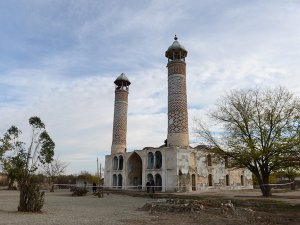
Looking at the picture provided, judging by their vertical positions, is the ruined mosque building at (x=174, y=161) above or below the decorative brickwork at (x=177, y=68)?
below

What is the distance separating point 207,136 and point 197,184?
11.0 meters

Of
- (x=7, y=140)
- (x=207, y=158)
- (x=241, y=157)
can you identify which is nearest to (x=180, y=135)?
(x=207, y=158)

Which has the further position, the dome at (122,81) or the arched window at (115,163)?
the dome at (122,81)

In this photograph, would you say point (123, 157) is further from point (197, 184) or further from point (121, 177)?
point (197, 184)

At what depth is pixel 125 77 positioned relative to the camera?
43.5 metres

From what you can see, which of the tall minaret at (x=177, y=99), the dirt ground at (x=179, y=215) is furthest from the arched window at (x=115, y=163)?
the dirt ground at (x=179, y=215)

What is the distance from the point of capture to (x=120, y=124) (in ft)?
134

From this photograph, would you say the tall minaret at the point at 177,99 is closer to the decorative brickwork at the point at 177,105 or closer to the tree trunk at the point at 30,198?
the decorative brickwork at the point at 177,105

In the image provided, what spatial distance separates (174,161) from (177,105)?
6077 mm

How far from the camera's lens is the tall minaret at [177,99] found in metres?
33.1

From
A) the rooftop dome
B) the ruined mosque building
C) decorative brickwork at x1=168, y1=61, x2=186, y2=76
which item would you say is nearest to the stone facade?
the ruined mosque building

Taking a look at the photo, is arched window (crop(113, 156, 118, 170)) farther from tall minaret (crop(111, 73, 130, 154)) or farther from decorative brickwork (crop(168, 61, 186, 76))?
decorative brickwork (crop(168, 61, 186, 76))

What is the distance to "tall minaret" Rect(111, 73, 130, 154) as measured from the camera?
40531 mm

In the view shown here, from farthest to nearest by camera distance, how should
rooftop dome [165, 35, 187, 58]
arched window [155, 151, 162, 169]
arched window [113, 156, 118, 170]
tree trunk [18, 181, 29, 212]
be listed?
Result: arched window [113, 156, 118, 170] < rooftop dome [165, 35, 187, 58] < arched window [155, 151, 162, 169] < tree trunk [18, 181, 29, 212]
